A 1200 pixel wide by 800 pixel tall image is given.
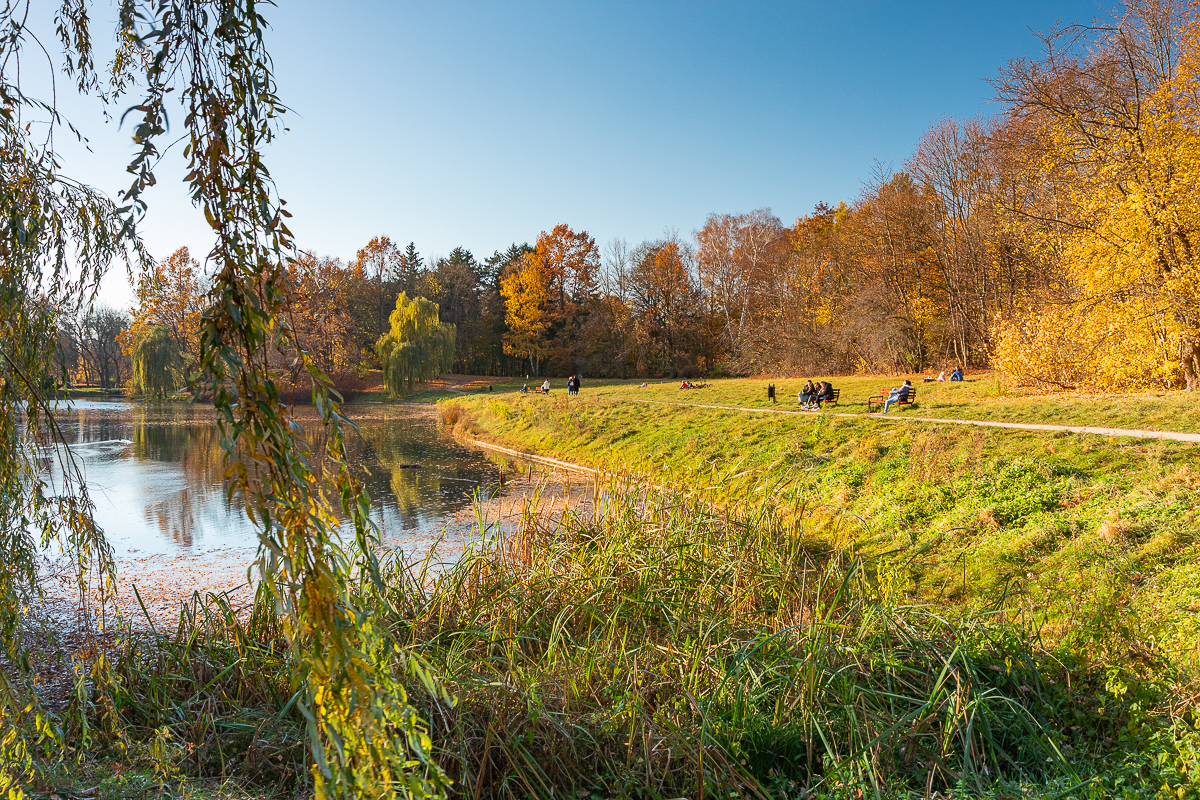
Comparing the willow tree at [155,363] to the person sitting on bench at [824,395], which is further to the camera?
the willow tree at [155,363]

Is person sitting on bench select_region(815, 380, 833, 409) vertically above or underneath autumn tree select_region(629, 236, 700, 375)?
underneath

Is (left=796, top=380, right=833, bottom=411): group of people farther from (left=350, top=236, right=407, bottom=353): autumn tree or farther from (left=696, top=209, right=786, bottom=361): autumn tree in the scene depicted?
(left=350, top=236, right=407, bottom=353): autumn tree

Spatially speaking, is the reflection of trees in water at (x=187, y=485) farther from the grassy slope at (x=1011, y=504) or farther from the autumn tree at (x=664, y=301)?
the autumn tree at (x=664, y=301)

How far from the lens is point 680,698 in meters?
4.24

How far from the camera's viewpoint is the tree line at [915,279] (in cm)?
1517

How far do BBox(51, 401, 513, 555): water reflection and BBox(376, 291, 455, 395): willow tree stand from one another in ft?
33.5

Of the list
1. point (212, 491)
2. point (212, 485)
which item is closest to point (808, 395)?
point (212, 491)

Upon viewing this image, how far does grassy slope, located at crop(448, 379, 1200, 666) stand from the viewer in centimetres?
577

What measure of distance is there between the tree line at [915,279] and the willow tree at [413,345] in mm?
667

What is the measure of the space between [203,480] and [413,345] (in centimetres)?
2338

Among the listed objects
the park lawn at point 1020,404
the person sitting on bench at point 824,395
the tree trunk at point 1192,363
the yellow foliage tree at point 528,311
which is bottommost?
the park lawn at point 1020,404

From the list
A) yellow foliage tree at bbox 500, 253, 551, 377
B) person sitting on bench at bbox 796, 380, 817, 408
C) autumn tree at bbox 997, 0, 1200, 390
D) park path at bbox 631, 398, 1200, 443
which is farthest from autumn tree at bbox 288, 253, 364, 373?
autumn tree at bbox 997, 0, 1200, 390

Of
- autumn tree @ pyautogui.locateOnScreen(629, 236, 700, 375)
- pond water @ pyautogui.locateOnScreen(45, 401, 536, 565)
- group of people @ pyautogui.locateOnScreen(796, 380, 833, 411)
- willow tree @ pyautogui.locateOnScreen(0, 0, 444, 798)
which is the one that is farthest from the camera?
autumn tree @ pyautogui.locateOnScreen(629, 236, 700, 375)

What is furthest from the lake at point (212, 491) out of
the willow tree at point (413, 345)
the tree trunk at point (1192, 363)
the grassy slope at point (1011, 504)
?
the tree trunk at point (1192, 363)
